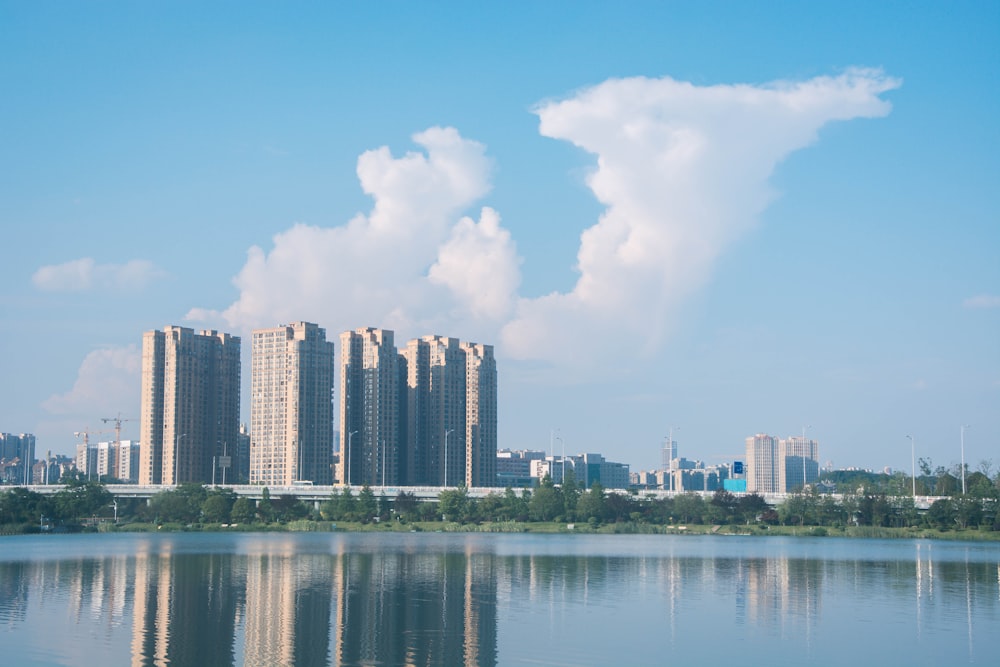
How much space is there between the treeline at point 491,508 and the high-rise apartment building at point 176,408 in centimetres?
2220

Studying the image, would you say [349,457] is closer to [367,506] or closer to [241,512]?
[367,506]

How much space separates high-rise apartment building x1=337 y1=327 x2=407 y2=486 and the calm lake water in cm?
11090

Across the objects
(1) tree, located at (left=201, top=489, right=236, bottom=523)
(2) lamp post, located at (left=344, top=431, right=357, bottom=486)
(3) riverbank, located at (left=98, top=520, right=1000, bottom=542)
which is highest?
(2) lamp post, located at (left=344, top=431, right=357, bottom=486)

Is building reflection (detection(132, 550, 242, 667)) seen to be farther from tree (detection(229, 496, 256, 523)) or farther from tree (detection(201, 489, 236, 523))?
tree (detection(201, 489, 236, 523))

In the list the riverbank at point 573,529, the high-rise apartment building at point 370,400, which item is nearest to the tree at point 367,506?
the riverbank at point 573,529

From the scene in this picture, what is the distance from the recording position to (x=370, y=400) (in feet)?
636

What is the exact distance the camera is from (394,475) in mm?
197375

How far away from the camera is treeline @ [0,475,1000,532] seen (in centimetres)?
12888

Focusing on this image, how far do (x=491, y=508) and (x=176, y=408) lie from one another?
6487cm

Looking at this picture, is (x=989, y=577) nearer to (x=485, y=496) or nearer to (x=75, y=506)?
(x=485, y=496)

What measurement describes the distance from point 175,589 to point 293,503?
334ft

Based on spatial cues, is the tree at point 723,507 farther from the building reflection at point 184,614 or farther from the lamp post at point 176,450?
the lamp post at point 176,450

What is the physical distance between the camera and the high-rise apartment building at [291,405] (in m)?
182

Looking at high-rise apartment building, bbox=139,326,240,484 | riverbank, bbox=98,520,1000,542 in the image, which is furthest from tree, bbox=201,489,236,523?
high-rise apartment building, bbox=139,326,240,484
